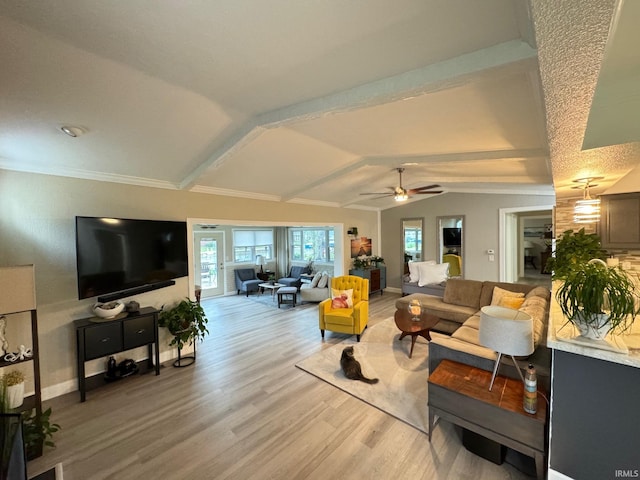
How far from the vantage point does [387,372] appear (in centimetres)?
337

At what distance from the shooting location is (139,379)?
333 centimetres

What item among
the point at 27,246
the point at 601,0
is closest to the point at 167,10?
the point at 601,0

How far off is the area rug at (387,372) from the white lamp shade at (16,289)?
2.81 m

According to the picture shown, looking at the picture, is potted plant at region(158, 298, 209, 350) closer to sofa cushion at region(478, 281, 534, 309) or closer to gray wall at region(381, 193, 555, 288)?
sofa cushion at region(478, 281, 534, 309)

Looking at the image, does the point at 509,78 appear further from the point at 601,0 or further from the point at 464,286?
the point at 464,286

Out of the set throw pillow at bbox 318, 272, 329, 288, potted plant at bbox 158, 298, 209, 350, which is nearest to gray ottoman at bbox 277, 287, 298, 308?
throw pillow at bbox 318, 272, 329, 288

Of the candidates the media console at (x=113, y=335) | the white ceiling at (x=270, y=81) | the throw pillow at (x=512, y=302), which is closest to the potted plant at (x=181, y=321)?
the media console at (x=113, y=335)

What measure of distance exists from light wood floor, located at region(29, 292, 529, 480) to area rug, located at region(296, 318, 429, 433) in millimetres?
126

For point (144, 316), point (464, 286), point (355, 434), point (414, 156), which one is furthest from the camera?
point (464, 286)

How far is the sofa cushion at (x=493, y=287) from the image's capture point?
4.23 metres

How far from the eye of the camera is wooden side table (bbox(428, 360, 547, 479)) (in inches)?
69.4

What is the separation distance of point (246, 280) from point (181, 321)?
457cm

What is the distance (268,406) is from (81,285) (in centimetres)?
233

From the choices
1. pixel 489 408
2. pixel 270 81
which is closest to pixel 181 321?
pixel 270 81
